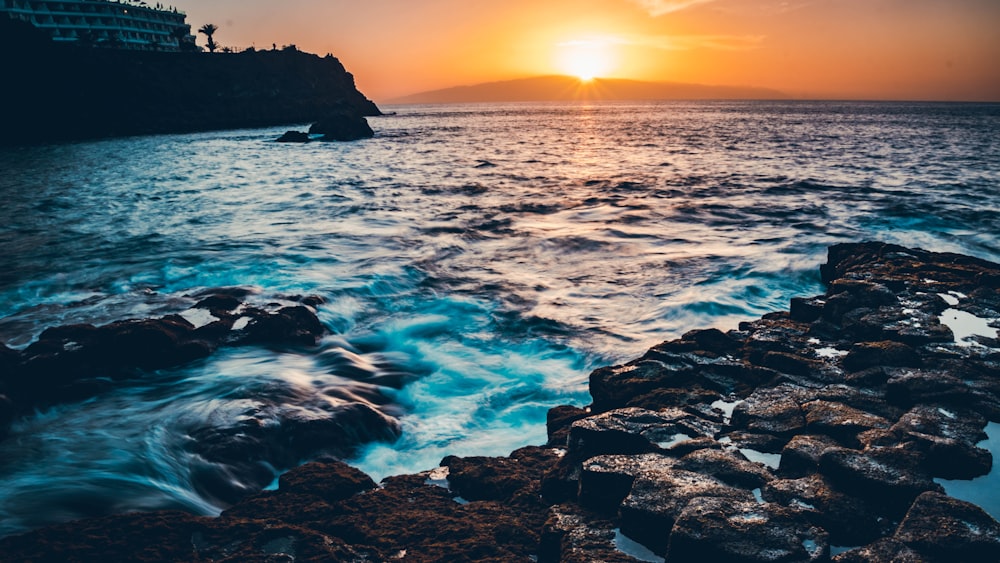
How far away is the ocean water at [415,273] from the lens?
619 cm

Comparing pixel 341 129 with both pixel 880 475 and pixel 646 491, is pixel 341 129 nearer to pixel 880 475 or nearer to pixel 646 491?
pixel 646 491

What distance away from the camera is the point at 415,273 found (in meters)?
12.5

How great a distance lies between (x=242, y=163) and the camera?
113 feet

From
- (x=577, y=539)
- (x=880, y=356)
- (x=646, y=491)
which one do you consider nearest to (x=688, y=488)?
(x=646, y=491)

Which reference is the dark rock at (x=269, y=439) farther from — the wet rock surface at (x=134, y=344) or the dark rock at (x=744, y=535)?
the dark rock at (x=744, y=535)

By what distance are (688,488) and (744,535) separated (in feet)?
1.81

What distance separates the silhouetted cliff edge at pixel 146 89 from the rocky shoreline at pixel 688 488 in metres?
68.7

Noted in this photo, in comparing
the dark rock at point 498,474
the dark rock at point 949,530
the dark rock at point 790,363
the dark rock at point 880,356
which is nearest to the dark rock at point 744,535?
the dark rock at point 949,530

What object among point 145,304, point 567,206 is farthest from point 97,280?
point 567,206

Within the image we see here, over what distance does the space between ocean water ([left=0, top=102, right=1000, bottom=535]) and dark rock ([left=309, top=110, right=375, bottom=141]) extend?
2850 centimetres

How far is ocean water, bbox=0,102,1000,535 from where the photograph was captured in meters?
6.19

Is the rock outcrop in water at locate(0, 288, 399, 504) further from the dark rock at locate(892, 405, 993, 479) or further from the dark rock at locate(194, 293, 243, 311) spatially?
the dark rock at locate(892, 405, 993, 479)

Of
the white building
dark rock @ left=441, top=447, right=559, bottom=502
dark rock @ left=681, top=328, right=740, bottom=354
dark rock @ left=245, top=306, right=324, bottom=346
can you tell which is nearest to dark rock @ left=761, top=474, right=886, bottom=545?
dark rock @ left=441, top=447, right=559, bottom=502

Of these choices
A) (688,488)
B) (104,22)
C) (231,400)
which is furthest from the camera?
(104,22)
